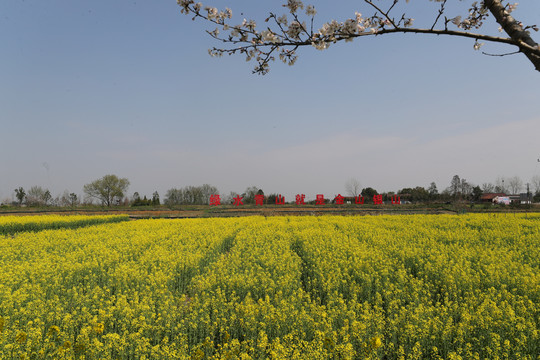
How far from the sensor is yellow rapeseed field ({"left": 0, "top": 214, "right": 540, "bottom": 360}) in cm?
410

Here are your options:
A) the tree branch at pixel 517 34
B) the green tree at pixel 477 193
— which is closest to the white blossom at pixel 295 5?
the tree branch at pixel 517 34

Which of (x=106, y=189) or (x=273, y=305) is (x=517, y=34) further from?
(x=106, y=189)

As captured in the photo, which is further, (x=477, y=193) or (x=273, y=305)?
(x=477, y=193)

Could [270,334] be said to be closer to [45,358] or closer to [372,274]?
[45,358]

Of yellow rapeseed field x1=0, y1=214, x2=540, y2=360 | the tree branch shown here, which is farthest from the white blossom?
yellow rapeseed field x1=0, y1=214, x2=540, y2=360

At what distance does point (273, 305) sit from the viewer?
18.5 feet

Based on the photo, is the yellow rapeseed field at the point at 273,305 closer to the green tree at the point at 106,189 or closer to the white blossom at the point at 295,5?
the white blossom at the point at 295,5

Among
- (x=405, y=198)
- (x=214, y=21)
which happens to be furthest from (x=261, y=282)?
(x=405, y=198)

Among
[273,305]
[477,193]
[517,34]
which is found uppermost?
[517,34]

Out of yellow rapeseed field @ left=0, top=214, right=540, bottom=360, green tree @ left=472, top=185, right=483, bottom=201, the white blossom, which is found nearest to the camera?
the white blossom

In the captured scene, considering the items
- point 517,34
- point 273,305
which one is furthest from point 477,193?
point 517,34

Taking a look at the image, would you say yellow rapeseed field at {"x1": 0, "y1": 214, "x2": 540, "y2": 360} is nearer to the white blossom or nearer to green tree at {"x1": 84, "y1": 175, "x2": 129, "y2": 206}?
the white blossom

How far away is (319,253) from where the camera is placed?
941 centimetres

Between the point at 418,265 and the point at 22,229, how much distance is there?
26.7 metres
